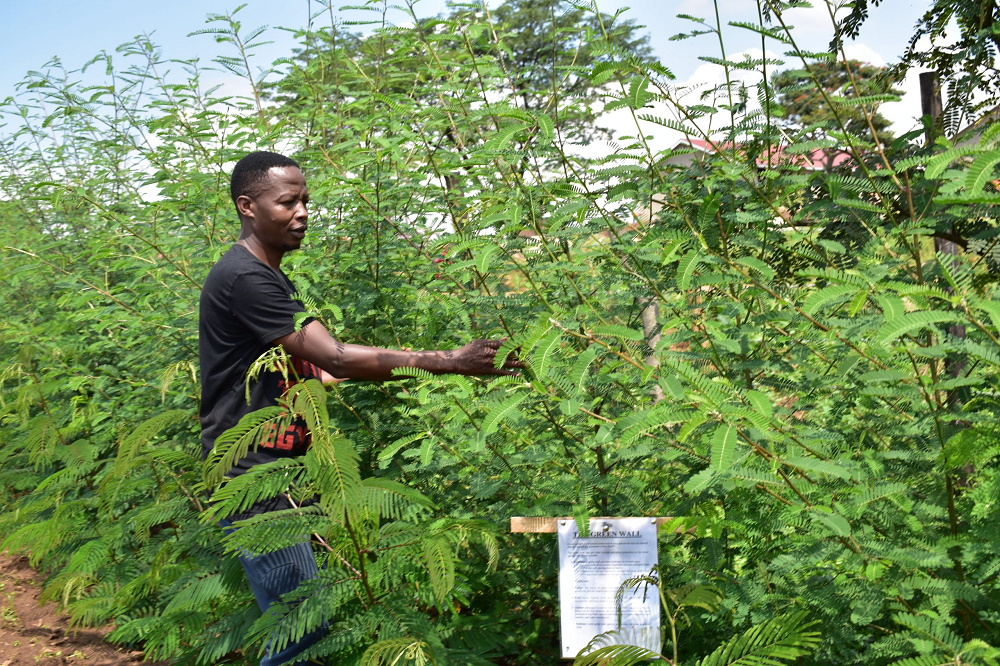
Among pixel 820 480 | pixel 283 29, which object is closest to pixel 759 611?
pixel 820 480

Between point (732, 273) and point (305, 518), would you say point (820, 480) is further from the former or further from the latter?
point (305, 518)

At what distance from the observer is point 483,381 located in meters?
3.25

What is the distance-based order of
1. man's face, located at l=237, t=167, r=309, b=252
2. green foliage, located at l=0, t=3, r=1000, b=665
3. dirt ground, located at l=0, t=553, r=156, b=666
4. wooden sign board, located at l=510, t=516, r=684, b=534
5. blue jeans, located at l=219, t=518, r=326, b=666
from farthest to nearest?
dirt ground, located at l=0, t=553, r=156, b=666 < man's face, located at l=237, t=167, r=309, b=252 < blue jeans, located at l=219, t=518, r=326, b=666 < wooden sign board, located at l=510, t=516, r=684, b=534 < green foliage, located at l=0, t=3, r=1000, b=665

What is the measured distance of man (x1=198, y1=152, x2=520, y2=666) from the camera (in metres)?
2.50

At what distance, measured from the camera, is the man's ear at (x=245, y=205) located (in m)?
2.75

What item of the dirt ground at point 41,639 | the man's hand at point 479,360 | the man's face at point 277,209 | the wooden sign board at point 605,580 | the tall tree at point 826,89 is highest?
the tall tree at point 826,89

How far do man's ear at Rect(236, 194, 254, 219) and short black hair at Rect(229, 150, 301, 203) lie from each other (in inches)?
0.5

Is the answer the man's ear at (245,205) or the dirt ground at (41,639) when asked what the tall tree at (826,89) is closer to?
the man's ear at (245,205)

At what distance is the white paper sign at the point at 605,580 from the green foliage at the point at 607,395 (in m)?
0.09

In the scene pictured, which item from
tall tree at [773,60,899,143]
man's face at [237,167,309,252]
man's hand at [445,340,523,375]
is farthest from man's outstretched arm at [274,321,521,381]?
tall tree at [773,60,899,143]

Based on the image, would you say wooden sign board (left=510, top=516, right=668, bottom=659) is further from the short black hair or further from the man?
the short black hair

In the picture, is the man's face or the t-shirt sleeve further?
the man's face

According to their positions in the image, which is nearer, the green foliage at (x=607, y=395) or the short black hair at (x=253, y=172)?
the green foliage at (x=607, y=395)

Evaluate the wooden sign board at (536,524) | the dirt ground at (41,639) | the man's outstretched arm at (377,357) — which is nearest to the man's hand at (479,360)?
the man's outstretched arm at (377,357)
